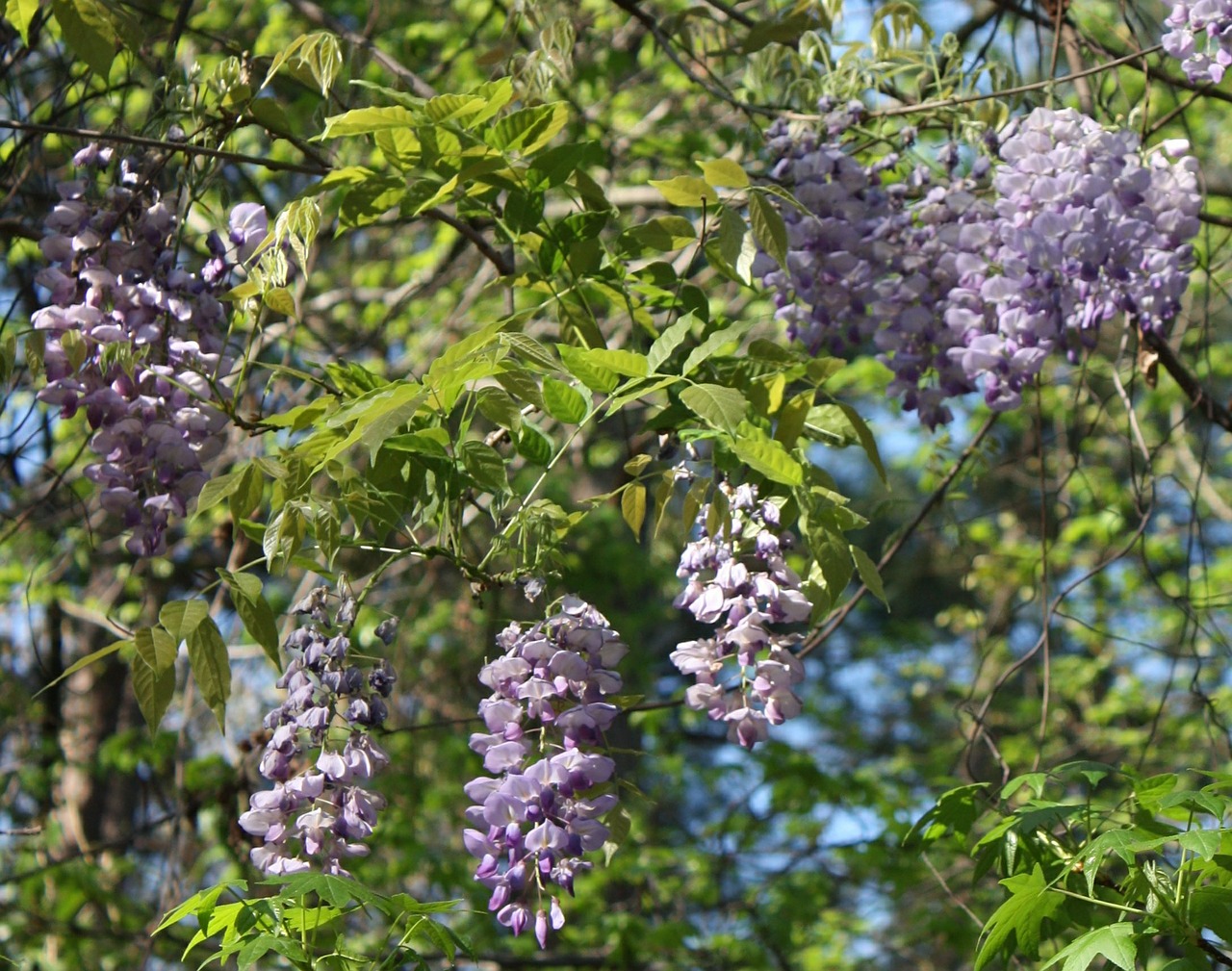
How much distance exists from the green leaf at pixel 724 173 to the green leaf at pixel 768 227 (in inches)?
1.3

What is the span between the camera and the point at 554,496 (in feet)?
18.7

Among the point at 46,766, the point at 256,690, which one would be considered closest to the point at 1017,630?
the point at 256,690

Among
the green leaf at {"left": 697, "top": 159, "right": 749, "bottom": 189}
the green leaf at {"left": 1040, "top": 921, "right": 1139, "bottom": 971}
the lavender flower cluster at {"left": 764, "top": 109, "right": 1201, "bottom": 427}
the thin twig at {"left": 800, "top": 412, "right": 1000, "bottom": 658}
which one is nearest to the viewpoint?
the green leaf at {"left": 1040, "top": 921, "right": 1139, "bottom": 971}

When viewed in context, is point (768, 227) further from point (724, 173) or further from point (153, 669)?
point (153, 669)

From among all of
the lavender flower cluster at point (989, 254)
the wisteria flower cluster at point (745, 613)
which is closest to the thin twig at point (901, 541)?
the lavender flower cluster at point (989, 254)

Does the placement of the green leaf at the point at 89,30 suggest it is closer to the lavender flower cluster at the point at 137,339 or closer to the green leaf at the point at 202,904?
the lavender flower cluster at the point at 137,339

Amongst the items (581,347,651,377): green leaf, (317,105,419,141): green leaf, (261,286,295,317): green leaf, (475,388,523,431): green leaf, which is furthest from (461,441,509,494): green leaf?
(317,105,419,141): green leaf

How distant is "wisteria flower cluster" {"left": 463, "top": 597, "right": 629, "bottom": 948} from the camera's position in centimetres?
131

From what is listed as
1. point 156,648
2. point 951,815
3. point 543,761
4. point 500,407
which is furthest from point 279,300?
point 951,815

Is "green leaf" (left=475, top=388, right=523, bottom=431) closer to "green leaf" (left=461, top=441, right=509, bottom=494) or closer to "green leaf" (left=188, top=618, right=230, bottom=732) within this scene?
"green leaf" (left=461, top=441, right=509, bottom=494)

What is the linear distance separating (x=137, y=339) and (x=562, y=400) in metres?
0.53

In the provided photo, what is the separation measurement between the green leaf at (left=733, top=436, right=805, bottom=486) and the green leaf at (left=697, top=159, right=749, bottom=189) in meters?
0.36

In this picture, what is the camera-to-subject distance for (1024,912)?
4.54ft

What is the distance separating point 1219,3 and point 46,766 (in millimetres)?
4304
